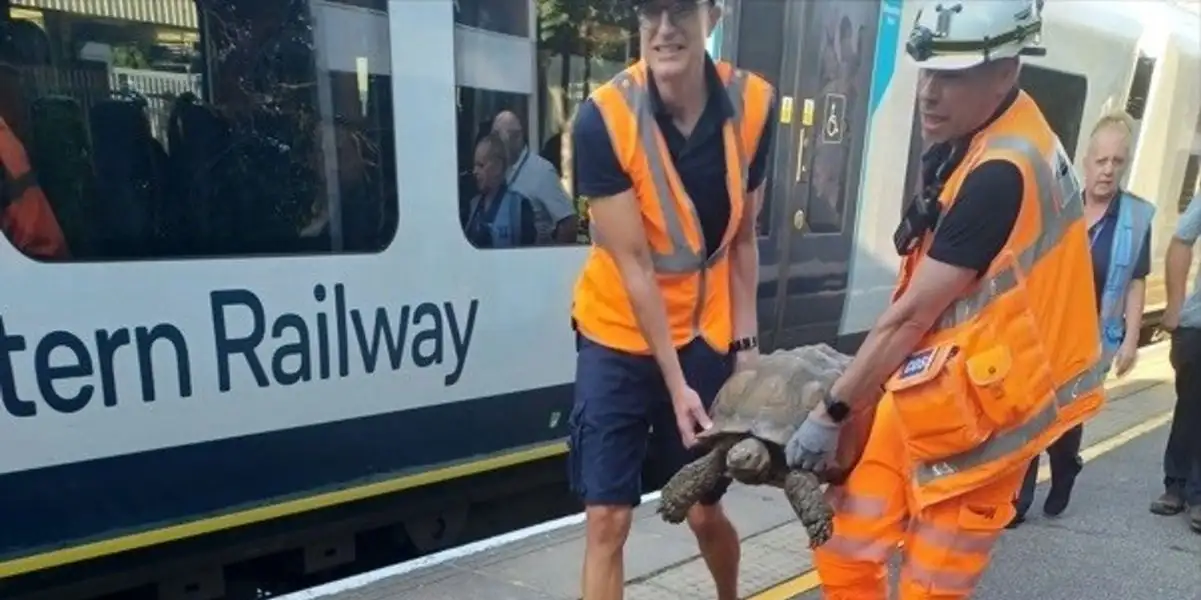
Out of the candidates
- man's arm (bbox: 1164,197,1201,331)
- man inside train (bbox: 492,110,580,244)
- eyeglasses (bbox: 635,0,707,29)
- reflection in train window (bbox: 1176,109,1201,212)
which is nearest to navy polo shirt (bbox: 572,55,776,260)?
eyeglasses (bbox: 635,0,707,29)

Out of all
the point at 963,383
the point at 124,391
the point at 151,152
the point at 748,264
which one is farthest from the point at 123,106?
the point at 963,383

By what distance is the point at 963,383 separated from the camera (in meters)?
2.15

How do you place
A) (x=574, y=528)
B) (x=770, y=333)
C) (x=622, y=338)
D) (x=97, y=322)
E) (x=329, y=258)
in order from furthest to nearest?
(x=770, y=333) < (x=574, y=528) < (x=329, y=258) < (x=97, y=322) < (x=622, y=338)

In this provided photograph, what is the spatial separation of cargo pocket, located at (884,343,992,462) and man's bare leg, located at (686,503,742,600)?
86 cm

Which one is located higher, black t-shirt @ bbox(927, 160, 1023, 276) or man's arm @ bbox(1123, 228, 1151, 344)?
black t-shirt @ bbox(927, 160, 1023, 276)

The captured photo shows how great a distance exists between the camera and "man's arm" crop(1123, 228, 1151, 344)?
4.34 metres

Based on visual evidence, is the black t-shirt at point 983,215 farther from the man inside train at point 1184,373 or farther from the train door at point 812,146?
the train door at point 812,146

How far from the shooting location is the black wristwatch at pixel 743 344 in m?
2.93

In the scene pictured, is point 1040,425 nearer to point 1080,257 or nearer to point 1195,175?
point 1080,257

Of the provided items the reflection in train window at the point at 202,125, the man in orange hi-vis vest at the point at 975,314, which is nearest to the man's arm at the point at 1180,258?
the man in orange hi-vis vest at the point at 975,314

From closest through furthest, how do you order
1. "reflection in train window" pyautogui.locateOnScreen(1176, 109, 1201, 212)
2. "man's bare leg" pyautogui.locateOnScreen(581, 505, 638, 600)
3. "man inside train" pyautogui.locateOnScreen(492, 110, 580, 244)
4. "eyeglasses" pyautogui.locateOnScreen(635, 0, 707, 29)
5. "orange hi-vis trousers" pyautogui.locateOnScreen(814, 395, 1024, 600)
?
"orange hi-vis trousers" pyautogui.locateOnScreen(814, 395, 1024, 600) < "eyeglasses" pyautogui.locateOnScreen(635, 0, 707, 29) < "man's bare leg" pyautogui.locateOnScreen(581, 505, 638, 600) < "man inside train" pyautogui.locateOnScreen(492, 110, 580, 244) < "reflection in train window" pyautogui.locateOnScreen(1176, 109, 1201, 212)

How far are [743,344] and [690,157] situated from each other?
0.59m

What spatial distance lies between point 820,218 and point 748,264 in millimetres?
3309

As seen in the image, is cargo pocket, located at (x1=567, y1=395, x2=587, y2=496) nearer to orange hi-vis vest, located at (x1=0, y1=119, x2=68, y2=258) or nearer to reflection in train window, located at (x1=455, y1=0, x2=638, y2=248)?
reflection in train window, located at (x1=455, y1=0, x2=638, y2=248)
